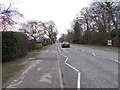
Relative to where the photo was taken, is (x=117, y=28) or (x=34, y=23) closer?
(x=117, y=28)

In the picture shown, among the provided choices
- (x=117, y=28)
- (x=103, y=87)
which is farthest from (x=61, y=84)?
(x=117, y=28)

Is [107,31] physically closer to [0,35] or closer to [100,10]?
[100,10]

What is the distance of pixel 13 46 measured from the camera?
12016mm

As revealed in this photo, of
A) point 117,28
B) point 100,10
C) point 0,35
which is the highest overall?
point 100,10

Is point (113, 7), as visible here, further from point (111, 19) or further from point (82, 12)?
point (82, 12)

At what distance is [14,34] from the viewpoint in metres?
12.5

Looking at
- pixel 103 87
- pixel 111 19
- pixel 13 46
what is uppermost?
pixel 111 19

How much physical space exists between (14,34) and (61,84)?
29.2 ft

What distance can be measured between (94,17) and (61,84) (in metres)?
36.3

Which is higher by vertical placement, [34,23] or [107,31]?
[34,23]

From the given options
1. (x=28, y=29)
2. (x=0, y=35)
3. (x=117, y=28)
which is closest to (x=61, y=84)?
(x=0, y=35)

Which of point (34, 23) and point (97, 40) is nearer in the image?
point (97, 40)

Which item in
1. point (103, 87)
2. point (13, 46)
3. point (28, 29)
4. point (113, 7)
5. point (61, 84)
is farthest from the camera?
point (28, 29)

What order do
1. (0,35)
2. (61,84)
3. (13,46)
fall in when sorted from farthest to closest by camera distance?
(13,46) → (0,35) → (61,84)
